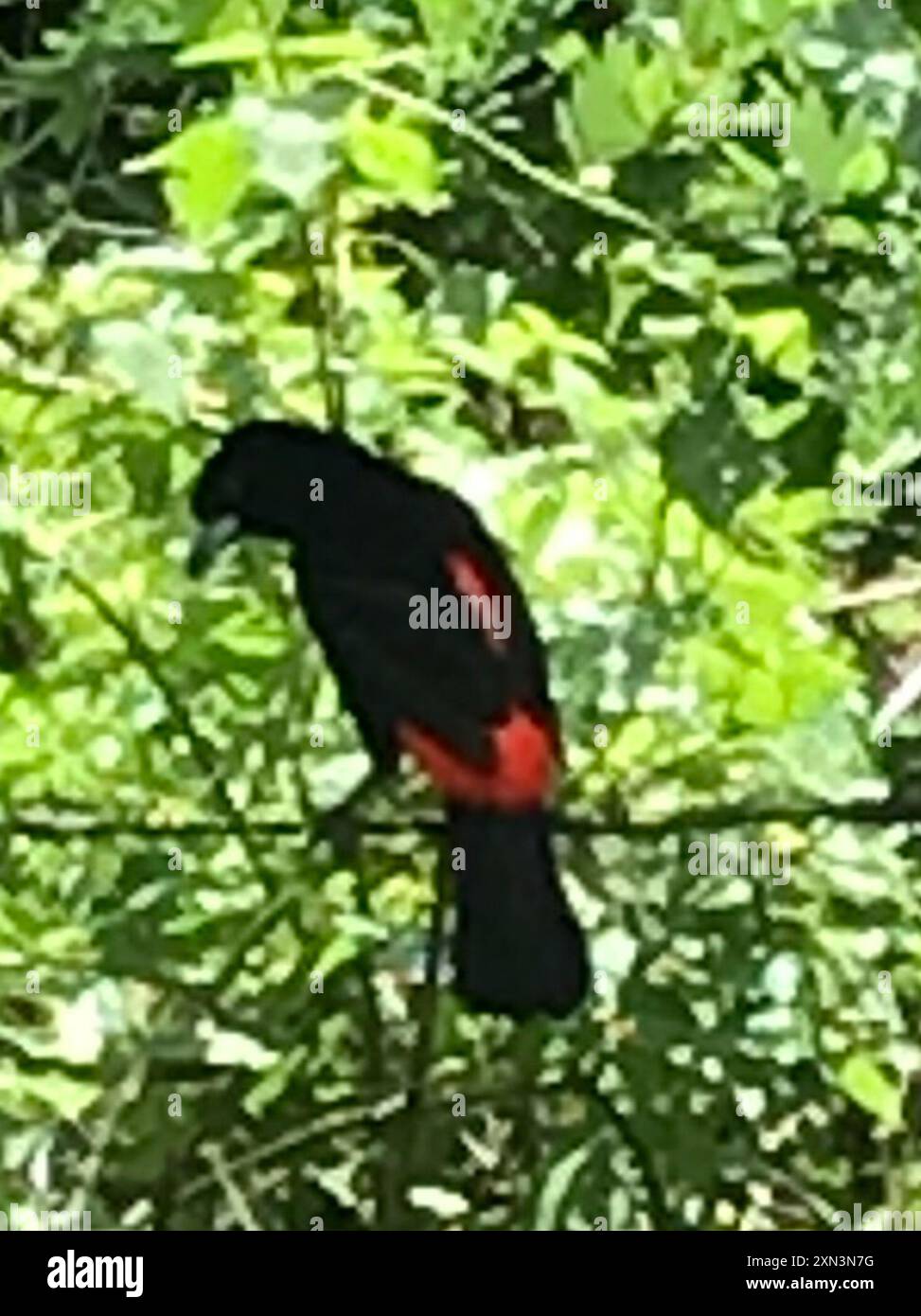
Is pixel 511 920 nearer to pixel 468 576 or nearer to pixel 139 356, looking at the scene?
pixel 468 576

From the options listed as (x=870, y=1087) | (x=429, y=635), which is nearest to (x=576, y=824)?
(x=429, y=635)

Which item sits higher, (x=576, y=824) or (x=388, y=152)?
(x=388, y=152)

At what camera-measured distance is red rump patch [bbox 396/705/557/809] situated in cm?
172

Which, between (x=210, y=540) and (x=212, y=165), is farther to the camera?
(x=210, y=540)

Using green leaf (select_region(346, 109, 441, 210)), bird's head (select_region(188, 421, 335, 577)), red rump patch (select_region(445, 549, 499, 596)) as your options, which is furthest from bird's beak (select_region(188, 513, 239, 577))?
green leaf (select_region(346, 109, 441, 210))

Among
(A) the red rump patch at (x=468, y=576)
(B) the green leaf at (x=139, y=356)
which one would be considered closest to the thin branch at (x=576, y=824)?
(A) the red rump patch at (x=468, y=576)

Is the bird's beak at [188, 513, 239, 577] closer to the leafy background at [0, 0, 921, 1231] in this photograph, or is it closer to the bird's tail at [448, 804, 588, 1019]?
the leafy background at [0, 0, 921, 1231]

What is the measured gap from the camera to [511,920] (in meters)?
1.74

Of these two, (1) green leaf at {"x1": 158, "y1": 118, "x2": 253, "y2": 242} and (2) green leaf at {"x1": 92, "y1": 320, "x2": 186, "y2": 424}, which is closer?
(1) green leaf at {"x1": 158, "y1": 118, "x2": 253, "y2": 242}

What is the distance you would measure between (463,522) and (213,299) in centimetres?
23

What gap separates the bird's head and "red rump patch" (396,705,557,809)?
173 mm

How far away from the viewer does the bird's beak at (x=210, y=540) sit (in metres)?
1.72

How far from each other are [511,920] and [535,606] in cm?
22
